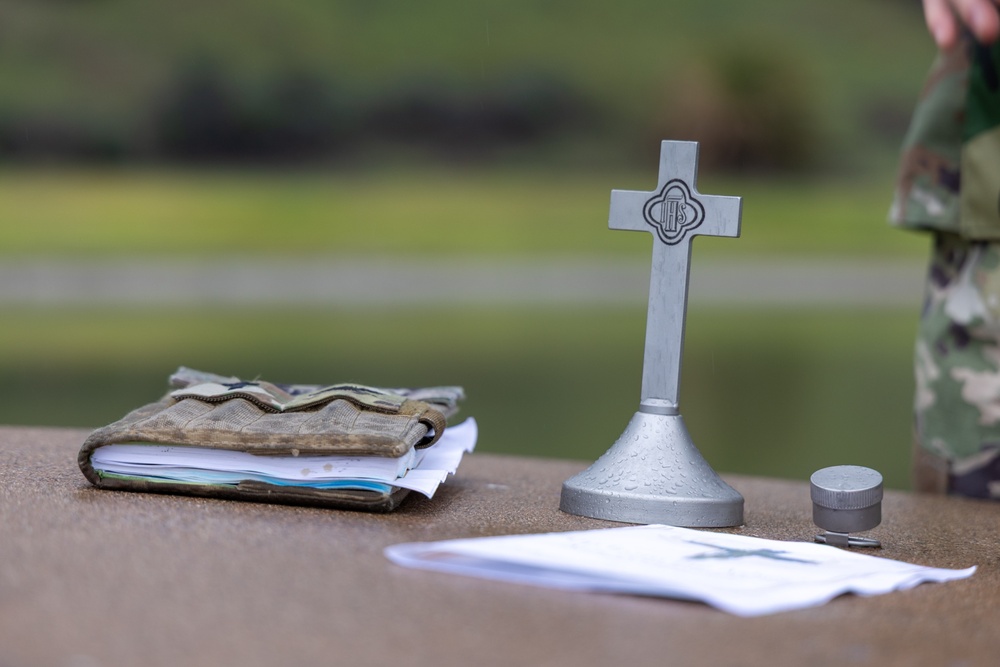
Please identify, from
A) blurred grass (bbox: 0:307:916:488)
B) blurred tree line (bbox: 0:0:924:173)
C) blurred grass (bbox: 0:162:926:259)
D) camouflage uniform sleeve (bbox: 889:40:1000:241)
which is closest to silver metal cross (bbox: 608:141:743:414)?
camouflage uniform sleeve (bbox: 889:40:1000:241)

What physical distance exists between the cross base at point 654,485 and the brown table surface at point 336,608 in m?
0.05

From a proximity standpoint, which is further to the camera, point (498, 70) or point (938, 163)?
point (498, 70)

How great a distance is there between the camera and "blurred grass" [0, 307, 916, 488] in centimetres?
391

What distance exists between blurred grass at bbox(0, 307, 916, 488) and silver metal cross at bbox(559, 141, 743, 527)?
2176 millimetres

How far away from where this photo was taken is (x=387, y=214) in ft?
45.5

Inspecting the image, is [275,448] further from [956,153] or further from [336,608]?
[956,153]

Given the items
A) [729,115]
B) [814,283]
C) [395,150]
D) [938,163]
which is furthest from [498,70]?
[938,163]

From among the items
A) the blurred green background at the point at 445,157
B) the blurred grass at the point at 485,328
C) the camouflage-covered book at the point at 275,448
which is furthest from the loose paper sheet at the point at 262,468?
the blurred green background at the point at 445,157

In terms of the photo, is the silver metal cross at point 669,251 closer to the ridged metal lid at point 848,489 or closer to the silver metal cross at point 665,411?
the silver metal cross at point 665,411

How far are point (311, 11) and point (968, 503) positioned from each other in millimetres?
18246

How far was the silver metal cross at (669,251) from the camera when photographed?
763 mm

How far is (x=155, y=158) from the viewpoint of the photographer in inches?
570

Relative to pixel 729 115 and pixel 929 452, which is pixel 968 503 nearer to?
pixel 929 452

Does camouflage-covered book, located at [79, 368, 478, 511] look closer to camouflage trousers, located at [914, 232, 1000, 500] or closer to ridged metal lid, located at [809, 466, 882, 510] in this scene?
ridged metal lid, located at [809, 466, 882, 510]
